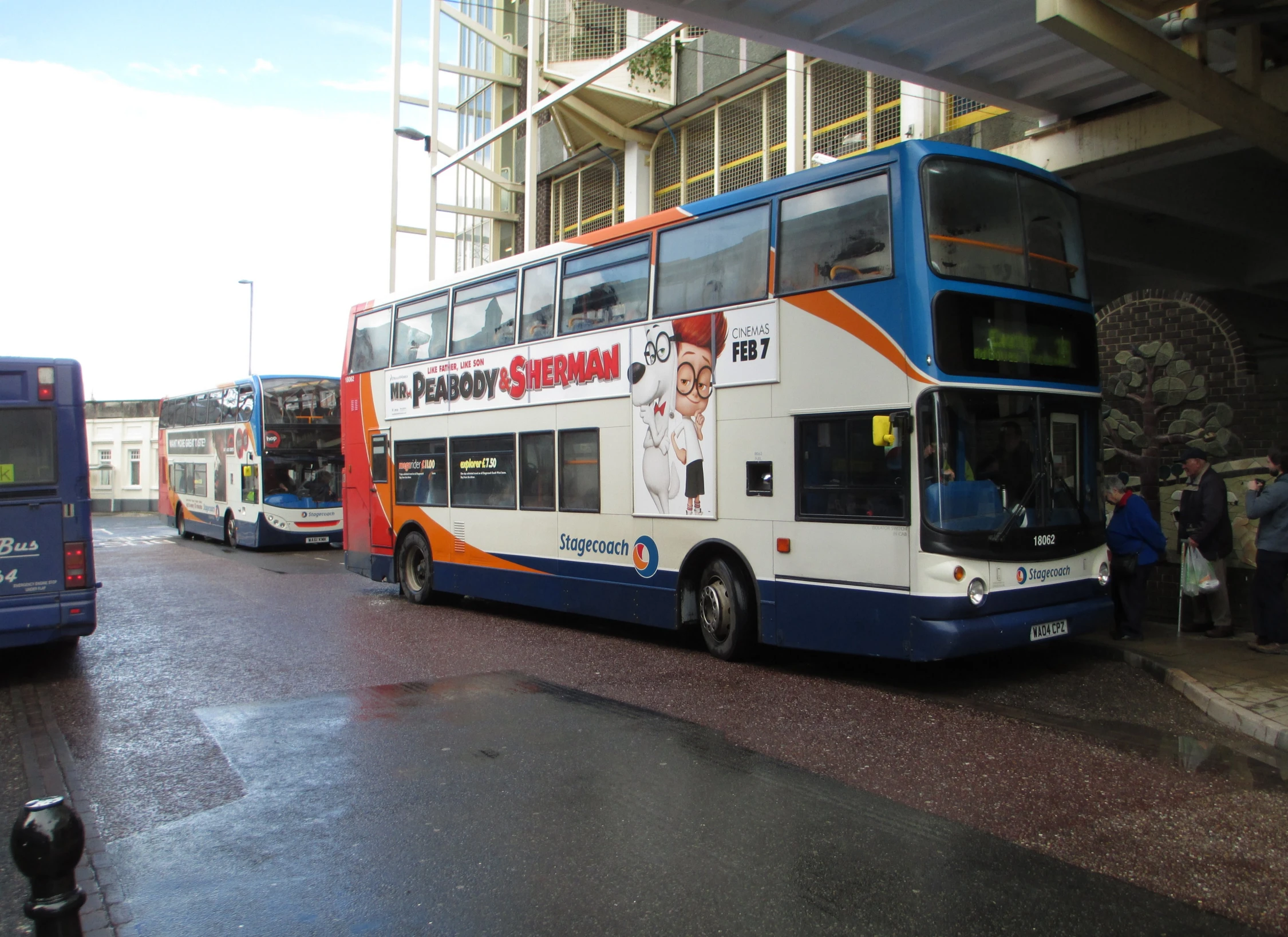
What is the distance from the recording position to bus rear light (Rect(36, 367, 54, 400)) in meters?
8.85

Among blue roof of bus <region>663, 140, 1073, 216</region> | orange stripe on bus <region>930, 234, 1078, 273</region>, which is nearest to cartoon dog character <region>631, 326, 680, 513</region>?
blue roof of bus <region>663, 140, 1073, 216</region>

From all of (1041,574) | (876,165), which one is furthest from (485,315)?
(1041,574)

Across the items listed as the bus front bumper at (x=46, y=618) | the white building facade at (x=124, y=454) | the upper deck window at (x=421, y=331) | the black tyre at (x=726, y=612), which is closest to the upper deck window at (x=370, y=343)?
the upper deck window at (x=421, y=331)

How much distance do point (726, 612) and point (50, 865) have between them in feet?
22.5

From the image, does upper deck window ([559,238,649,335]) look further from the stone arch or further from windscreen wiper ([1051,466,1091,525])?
the stone arch

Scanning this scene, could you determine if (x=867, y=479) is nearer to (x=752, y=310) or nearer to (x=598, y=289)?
(x=752, y=310)

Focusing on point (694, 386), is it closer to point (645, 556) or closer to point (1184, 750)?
point (645, 556)

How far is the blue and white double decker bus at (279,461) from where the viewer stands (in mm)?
22422

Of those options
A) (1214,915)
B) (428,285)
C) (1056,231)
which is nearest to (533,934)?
(1214,915)

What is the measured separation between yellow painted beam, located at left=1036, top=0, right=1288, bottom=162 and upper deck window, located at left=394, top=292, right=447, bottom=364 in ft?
26.2

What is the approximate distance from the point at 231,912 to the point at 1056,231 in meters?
7.64

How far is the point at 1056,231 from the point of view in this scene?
27.3 ft

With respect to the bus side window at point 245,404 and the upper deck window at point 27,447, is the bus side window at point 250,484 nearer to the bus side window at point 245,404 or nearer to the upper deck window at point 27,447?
the bus side window at point 245,404

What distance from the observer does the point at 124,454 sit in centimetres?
4453
